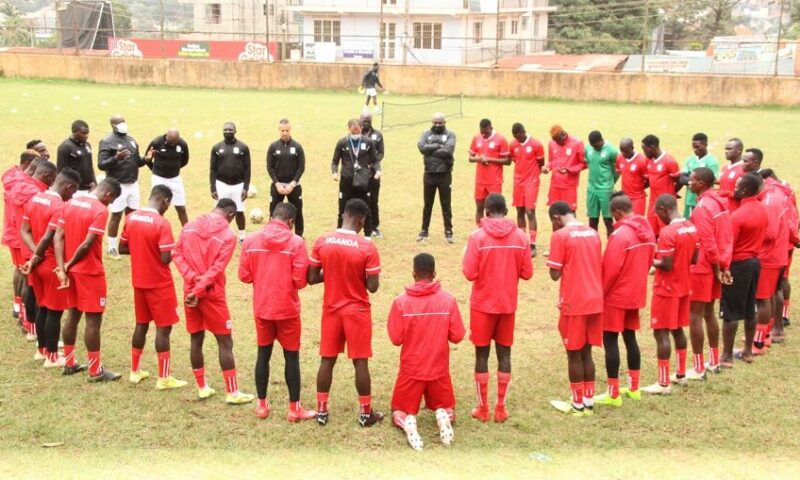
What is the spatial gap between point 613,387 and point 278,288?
11.7 ft

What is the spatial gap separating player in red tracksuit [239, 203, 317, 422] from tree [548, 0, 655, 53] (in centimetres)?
5591

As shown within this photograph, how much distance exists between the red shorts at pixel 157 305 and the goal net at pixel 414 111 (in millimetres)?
20315

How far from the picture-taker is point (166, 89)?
39531mm

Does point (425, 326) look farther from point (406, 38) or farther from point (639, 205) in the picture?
point (406, 38)

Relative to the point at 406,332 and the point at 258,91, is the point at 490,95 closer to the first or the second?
the point at 258,91

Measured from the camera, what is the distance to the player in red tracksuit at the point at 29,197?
32.9 ft

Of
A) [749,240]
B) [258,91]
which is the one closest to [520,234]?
[749,240]

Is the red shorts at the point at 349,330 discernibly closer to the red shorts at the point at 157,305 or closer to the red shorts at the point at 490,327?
the red shorts at the point at 490,327

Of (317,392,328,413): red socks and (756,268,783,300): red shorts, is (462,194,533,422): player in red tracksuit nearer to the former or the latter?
(317,392,328,413): red socks

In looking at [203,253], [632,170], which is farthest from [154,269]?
[632,170]

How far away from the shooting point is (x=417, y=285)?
773 centimetres

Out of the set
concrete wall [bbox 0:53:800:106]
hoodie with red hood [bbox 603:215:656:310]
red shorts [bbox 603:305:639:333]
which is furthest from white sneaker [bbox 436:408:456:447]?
concrete wall [bbox 0:53:800:106]

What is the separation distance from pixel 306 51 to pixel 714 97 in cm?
2694

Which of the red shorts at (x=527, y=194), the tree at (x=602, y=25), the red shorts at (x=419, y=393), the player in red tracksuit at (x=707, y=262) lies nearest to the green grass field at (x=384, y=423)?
the red shorts at (x=419, y=393)
